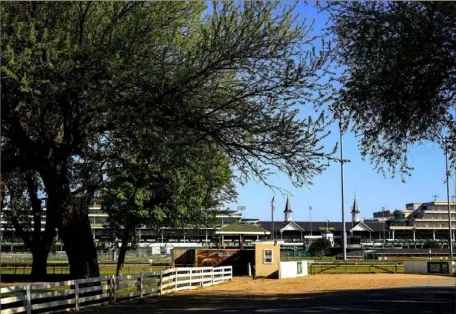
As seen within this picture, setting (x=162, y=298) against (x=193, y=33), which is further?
(x=162, y=298)

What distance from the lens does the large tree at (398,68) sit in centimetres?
1233

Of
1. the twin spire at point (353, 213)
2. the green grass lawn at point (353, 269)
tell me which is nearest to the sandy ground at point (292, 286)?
the green grass lawn at point (353, 269)

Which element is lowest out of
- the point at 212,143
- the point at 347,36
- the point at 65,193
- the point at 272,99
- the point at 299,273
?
the point at 299,273

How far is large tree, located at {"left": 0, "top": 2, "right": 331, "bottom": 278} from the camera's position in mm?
13766

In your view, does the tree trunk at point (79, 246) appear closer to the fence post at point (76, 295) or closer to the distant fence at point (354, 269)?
the fence post at point (76, 295)

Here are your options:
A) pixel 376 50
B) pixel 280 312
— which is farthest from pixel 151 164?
A: pixel 376 50

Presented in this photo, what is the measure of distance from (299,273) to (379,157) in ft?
101

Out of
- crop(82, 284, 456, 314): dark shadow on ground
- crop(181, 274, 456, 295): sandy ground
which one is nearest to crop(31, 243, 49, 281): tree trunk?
crop(181, 274, 456, 295): sandy ground

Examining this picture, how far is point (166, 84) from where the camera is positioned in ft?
48.6

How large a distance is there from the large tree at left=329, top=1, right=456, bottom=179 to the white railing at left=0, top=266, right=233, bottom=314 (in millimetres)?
9637

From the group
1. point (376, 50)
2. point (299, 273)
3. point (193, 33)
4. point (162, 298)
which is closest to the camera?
point (376, 50)

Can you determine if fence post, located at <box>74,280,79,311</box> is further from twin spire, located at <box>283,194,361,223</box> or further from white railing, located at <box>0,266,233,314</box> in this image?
twin spire, located at <box>283,194,361,223</box>

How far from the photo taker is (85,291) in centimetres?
1817

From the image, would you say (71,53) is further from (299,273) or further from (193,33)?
(299,273)
